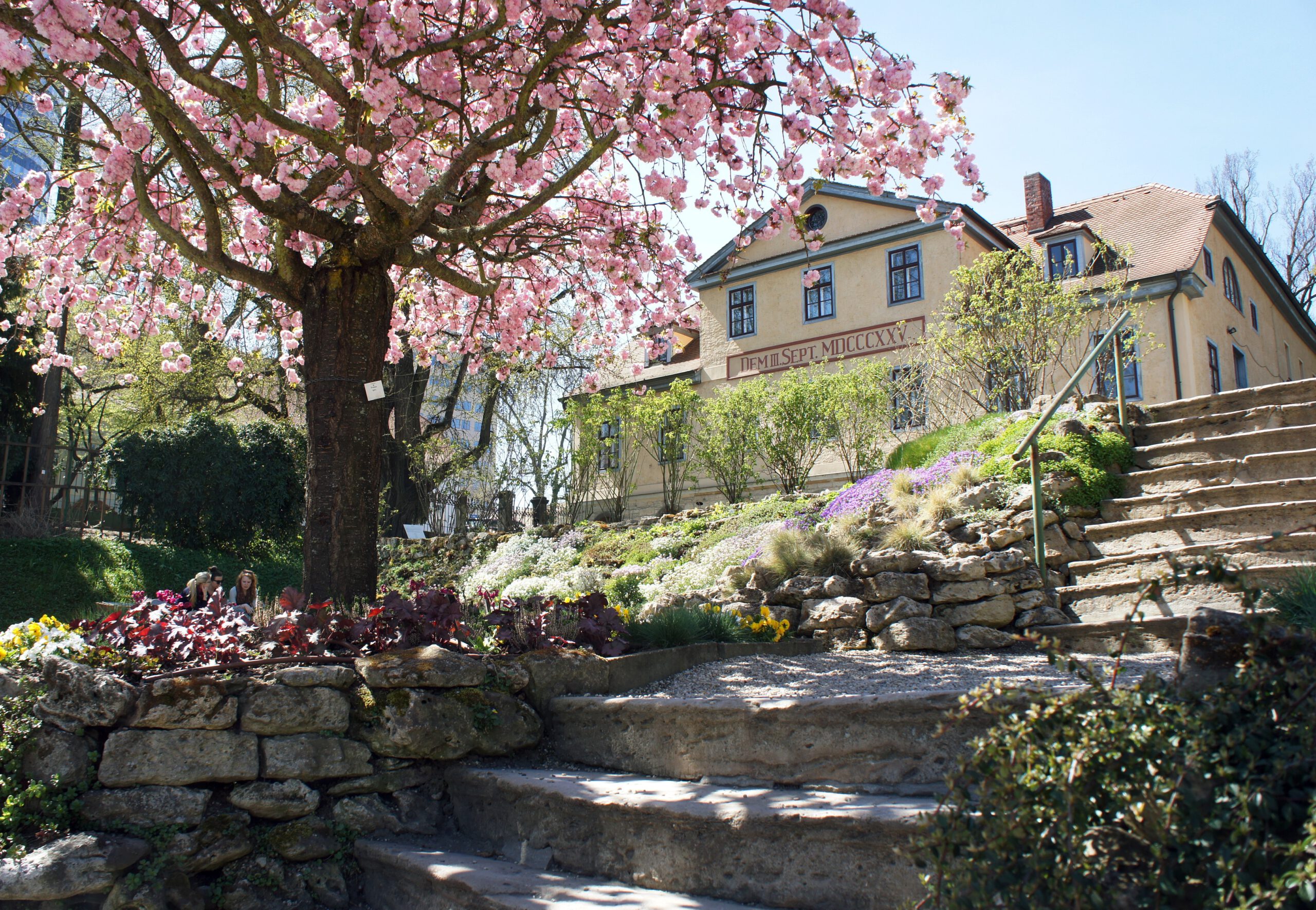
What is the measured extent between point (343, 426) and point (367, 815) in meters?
2.47

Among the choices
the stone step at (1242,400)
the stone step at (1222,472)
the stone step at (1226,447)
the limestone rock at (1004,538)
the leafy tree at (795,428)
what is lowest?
the limestone rock at (1004,538)

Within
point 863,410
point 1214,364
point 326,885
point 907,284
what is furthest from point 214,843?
point 1214,364

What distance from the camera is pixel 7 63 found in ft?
13.3

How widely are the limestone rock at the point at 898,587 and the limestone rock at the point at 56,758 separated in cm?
462

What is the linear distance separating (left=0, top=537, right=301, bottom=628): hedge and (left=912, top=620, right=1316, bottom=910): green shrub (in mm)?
8962

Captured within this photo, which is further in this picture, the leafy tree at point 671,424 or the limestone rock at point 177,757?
the leafy tree at point 671,424

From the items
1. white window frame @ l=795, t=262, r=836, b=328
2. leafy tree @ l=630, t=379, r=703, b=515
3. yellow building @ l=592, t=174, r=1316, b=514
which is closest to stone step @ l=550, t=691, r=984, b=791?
leafy tree @ l=630, t=379, r=703, b=515

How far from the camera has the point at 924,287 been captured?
16953 mm

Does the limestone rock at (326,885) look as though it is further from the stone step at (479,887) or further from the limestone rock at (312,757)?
the limestone rock at (312,757)

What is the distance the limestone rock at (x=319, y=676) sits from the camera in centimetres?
389

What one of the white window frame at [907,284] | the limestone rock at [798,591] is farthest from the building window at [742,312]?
the limestone rock at [798,591]

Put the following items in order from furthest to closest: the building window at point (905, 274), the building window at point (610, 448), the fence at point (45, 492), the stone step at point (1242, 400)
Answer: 1. the building window at point (905, 274)
2. the building window at point (610, 448)
3. the fence at point (45, 492)
4. the stone step at point (1242, 400)

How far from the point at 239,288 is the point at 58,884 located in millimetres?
9339

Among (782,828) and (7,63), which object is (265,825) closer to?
(782,828)
